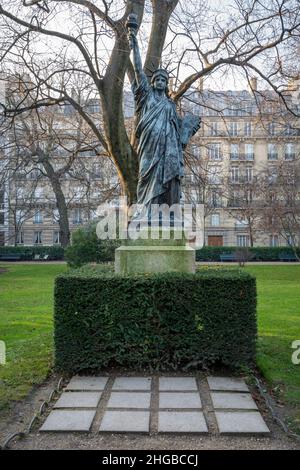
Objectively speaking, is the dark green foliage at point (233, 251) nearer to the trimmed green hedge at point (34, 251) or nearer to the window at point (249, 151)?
the trimmed green hedge at point (34, 251)

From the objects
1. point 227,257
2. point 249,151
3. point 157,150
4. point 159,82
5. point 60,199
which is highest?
point 249,151

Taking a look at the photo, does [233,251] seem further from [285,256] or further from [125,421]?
[125,421]

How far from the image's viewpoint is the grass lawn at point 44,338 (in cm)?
530

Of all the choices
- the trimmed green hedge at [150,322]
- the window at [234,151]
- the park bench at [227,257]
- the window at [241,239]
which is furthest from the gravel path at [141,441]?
the window at [241,239]

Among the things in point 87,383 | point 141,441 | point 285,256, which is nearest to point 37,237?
point 285,256

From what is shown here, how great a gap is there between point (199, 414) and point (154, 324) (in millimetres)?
1419

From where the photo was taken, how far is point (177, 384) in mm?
5176

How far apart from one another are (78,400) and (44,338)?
334cm

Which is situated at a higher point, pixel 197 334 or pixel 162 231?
pixel 162 231

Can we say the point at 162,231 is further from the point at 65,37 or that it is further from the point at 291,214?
the point at 291,214

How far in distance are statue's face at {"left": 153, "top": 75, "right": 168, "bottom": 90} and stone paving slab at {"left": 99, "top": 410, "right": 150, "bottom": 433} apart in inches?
184

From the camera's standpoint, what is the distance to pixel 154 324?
5523 mm
